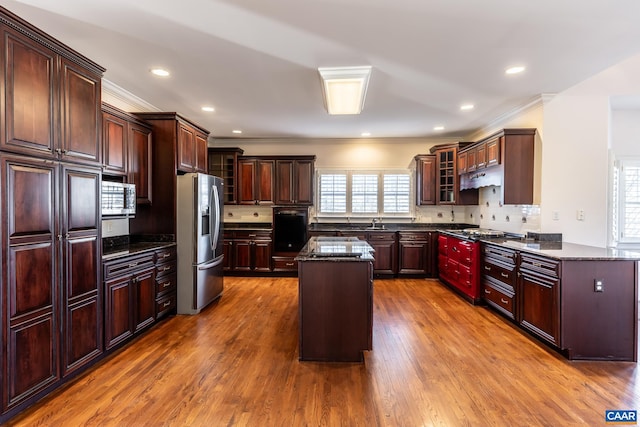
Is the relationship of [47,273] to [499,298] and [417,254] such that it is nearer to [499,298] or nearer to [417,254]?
[499,298]

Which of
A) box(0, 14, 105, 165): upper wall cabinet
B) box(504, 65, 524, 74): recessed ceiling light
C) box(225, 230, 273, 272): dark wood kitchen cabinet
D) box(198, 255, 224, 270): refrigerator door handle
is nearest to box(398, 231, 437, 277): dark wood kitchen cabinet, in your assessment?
box(225, 230, 273, 272): dark wood kitchen cabinet

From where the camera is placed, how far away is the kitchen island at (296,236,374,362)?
103 inches

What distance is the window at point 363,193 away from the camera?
6.27 m

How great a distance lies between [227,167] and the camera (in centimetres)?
608

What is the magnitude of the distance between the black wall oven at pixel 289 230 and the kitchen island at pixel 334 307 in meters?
3.11

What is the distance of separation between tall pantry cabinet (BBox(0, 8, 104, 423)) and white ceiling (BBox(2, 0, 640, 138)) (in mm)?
498

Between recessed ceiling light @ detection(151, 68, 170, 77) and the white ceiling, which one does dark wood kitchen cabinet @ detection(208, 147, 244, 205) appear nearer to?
the white ceiling

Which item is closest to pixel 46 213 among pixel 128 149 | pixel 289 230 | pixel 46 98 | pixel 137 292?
pixel 46 98

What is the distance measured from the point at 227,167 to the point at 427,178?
4006 mm

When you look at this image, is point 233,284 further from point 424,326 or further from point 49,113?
point 49,113

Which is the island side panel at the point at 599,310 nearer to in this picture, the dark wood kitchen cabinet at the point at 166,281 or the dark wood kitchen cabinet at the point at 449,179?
the dark wood kitchen cabinet at the point at 449,179

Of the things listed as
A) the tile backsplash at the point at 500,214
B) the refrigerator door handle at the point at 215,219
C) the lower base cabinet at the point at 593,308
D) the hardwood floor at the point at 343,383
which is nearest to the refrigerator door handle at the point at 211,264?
the refrigerator door handle at the point at 215,219

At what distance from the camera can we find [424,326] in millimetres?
3391

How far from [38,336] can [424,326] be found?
3.40 meters
